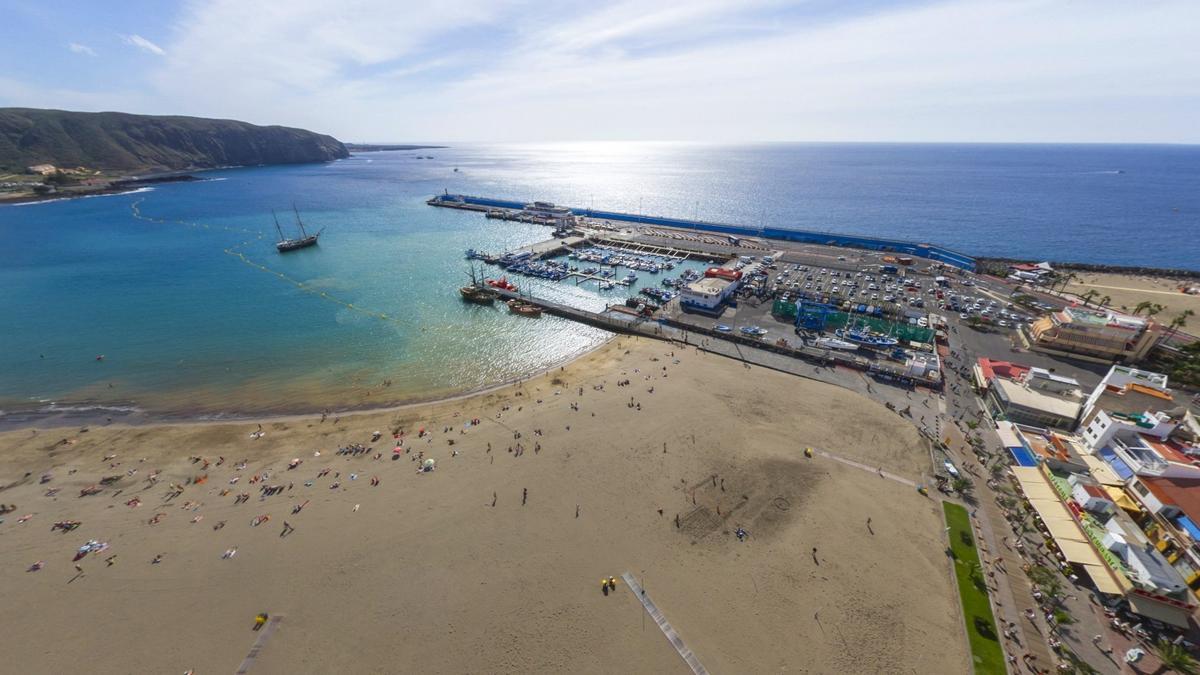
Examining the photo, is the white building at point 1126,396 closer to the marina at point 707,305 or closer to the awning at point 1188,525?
the marina at point 707,305

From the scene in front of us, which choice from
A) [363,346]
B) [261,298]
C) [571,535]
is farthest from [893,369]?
[261,298]

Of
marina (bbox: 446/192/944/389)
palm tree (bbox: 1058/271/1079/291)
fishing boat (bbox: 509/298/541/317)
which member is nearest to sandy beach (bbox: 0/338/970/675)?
marina (bbox: 446/192/944/389)

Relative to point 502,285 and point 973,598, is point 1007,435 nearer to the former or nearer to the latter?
point 973,598

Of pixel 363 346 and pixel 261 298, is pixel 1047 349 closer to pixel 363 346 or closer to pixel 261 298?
pixel 363 346

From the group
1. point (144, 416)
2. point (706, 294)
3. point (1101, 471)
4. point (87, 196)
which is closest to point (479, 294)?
point (706, 294)

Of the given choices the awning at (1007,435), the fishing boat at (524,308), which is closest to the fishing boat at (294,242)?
the fishing boat at (524,308)

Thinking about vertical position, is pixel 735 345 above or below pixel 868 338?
below
